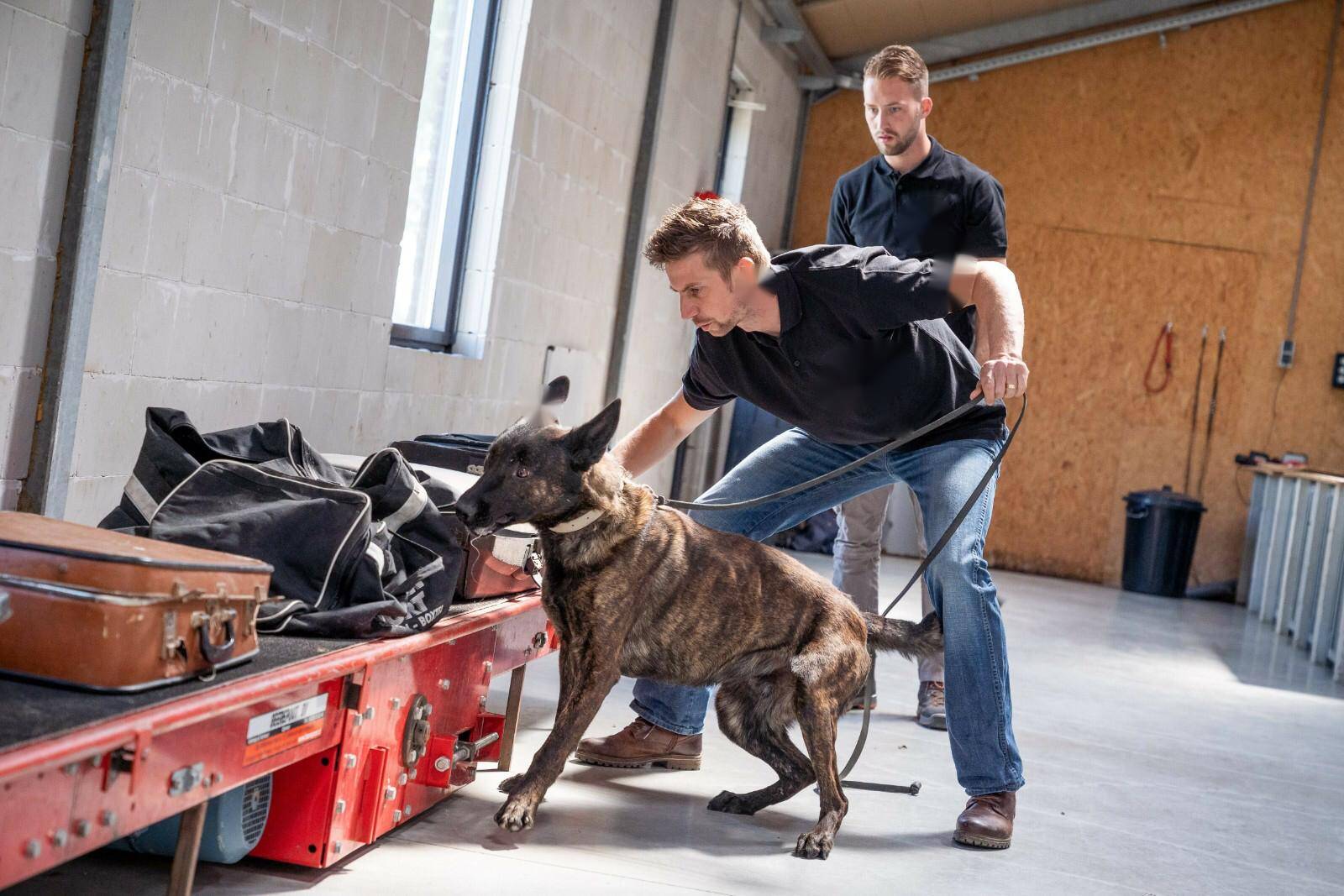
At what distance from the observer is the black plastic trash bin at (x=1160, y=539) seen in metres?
9.62

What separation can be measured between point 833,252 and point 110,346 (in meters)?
1.70

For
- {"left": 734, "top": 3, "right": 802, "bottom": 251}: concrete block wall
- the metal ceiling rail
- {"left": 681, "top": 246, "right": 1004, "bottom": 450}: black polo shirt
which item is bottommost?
{"left": 681, "top": 246, "right": 1004, "bottom": 450}: black polo shirt

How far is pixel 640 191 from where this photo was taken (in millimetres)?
7035

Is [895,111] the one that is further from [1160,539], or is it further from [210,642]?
[1160,539]

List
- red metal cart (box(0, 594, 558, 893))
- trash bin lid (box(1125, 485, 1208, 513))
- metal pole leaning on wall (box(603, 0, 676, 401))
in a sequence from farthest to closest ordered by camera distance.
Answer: trash bin lid (box(1125, 485, 1208, 513)), metal pole leaning on wall (box(603, 0, 676, 401)), red metal cart (box(0, 594, 558, 893))

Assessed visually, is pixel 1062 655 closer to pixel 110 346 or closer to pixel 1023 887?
pixel 1023 887

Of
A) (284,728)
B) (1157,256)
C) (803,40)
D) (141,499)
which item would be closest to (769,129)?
(803,40)

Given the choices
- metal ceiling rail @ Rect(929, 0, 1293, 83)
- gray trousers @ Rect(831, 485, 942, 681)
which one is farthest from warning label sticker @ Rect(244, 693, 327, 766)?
metal ceiling rail @ Rect(929, 0, 1293, 83)

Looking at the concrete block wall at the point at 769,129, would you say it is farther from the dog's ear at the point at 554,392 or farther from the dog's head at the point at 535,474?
the dog's head at the point at 535,474

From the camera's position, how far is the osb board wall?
402 inches

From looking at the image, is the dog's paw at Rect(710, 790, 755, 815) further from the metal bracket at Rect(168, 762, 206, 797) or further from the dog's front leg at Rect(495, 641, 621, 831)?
the metal bracket at Rect(168, 762, 206, 797)

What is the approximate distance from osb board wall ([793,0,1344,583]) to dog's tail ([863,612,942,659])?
803cm

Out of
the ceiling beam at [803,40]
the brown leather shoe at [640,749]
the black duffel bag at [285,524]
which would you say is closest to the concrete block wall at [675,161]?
the ceiling beam at [803,40]

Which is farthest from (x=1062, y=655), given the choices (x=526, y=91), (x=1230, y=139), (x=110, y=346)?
(x=1230, y=139)
